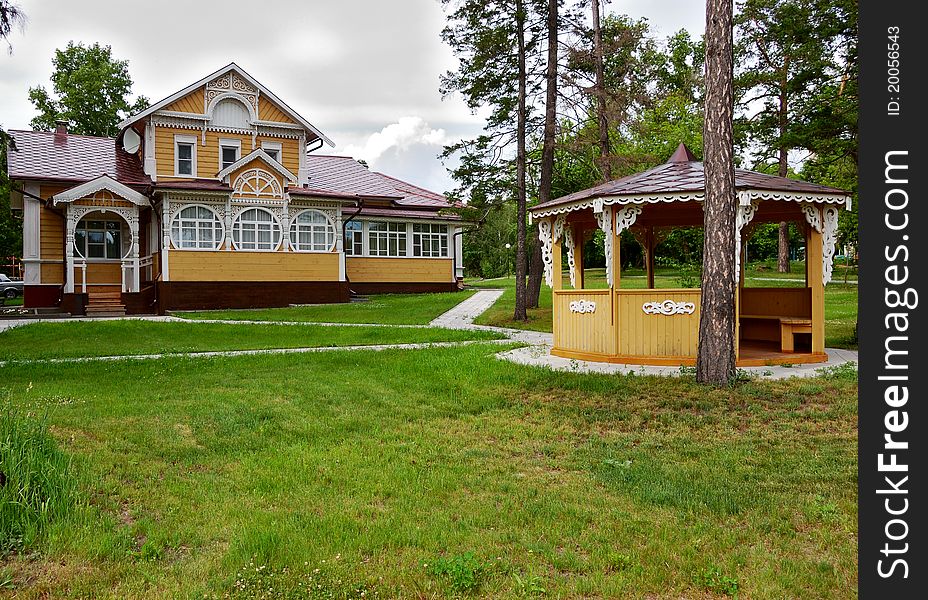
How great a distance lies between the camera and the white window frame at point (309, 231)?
2659 centimetres

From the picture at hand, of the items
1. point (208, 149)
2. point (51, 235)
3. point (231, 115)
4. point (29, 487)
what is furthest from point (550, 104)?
point (51, 235)

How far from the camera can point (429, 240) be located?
104 feet

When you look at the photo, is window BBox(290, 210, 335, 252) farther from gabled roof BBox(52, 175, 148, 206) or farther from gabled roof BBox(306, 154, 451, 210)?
gabled roof BBox(52, 175, 148, 206)

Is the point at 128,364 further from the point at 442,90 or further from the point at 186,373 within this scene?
the point at 442,90

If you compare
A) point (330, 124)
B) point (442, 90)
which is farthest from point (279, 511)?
point (330, 124)

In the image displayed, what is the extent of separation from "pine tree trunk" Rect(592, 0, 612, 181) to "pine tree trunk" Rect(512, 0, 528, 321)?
2.08 metres

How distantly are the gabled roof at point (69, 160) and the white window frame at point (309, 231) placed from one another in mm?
5674

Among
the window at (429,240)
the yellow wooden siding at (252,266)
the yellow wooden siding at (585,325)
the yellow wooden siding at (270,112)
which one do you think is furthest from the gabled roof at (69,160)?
the yellow wooden siding at (585,325)

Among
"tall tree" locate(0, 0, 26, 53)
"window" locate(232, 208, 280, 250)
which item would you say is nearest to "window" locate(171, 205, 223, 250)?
"window" locate(232, 208, 280, 250)

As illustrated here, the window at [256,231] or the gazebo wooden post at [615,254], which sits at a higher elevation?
the window at [256,231]

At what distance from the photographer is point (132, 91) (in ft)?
143

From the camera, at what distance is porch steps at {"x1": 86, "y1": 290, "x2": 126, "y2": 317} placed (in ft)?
76.9

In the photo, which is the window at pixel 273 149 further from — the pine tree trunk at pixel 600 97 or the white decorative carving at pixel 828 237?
the white decorative carving at pixel 828 237

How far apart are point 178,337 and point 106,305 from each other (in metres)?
9.99
